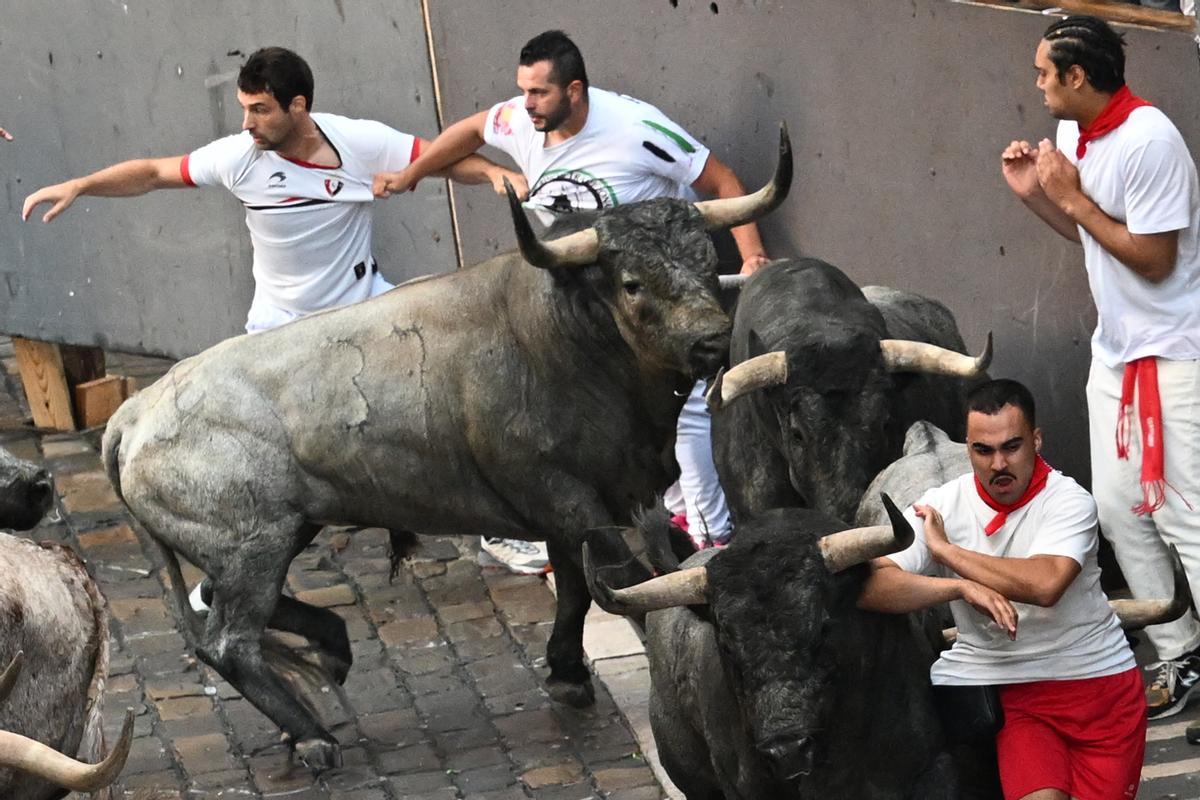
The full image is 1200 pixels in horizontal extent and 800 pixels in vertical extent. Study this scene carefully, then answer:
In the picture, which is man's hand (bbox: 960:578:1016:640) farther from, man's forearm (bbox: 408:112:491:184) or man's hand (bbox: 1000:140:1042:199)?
man's forearm (bbox: 408:112:491:184)

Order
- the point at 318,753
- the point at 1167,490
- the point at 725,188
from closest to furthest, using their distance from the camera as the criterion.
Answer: the point at 1167,490 → the point at 318,753 → the point at 725,188

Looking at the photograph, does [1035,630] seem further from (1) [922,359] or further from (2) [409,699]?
(2) [409,699]

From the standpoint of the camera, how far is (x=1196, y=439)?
25.0 feet

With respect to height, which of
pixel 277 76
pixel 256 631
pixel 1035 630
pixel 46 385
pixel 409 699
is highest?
pixel 277 76

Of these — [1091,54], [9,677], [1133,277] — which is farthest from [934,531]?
[9,677]

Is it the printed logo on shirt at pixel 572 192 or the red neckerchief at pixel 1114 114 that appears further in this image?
the printed logo on shirt at pixel 572 192

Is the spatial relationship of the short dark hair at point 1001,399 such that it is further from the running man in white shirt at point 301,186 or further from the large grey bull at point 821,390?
the running man in white shirt at point 301,186

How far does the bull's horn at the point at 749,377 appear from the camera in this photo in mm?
7504

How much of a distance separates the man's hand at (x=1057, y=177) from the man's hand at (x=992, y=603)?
2.21 meters

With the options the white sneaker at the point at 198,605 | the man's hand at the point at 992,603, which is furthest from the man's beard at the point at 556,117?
the man's hand at the point at 992,603

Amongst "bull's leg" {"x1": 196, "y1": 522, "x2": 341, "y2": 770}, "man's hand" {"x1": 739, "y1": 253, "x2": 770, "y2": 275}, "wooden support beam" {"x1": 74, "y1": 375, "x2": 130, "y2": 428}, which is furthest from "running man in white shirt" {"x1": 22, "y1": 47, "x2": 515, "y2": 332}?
"wooden support beam" {"x1": 74, "y1": 375, "x2": 130, "y2": 428}

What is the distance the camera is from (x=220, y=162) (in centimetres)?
980

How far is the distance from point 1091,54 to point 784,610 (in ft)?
9.10

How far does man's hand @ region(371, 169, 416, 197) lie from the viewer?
966cm
